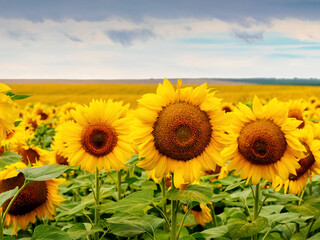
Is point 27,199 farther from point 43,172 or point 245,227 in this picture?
point 245,227

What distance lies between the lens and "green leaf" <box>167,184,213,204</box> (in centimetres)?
204

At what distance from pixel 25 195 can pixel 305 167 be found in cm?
203

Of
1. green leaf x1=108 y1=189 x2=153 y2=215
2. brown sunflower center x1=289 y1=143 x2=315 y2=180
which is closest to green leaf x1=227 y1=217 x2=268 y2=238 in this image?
green leaf x1=108 y1=189 x2=153 y2=215

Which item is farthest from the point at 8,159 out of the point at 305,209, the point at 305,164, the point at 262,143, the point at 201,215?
the point at 305,164

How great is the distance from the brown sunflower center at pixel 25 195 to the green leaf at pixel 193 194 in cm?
131

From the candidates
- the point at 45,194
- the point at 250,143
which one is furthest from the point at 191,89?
the point at 45,194

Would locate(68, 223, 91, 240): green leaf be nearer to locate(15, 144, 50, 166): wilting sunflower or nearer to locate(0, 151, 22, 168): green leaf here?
locate(0, 151, 22, 168): green leaf

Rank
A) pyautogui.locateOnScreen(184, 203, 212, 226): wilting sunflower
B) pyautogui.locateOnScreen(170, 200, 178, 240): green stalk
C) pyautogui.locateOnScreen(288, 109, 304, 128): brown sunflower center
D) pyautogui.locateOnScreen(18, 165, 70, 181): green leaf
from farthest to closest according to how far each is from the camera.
→ pyautogui.locateOnScreen(288, 109, 304, 128): brown sunflower center → pyautogui.locateOnScreen(184, 203, 212, 226): wilting sunflower → pyautogui.locateOnScreen(170, 200, 178, 240): green stalk → pyautogui.locateOnScreen(18, 165, 70, 181): green leaf

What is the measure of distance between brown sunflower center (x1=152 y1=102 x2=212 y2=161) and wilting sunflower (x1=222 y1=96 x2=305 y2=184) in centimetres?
38

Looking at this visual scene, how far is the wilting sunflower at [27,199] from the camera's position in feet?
9.80

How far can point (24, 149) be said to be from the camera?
4.29 m

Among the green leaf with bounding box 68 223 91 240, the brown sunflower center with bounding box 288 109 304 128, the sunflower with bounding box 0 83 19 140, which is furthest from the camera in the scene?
the brown sunflower center with bounding box 288 109 304 128

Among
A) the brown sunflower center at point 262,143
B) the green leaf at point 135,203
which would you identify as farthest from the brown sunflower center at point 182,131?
the brown sunflower center at point 262,143

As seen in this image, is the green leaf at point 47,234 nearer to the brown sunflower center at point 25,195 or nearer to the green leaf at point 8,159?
the green leaf at point 8,159
